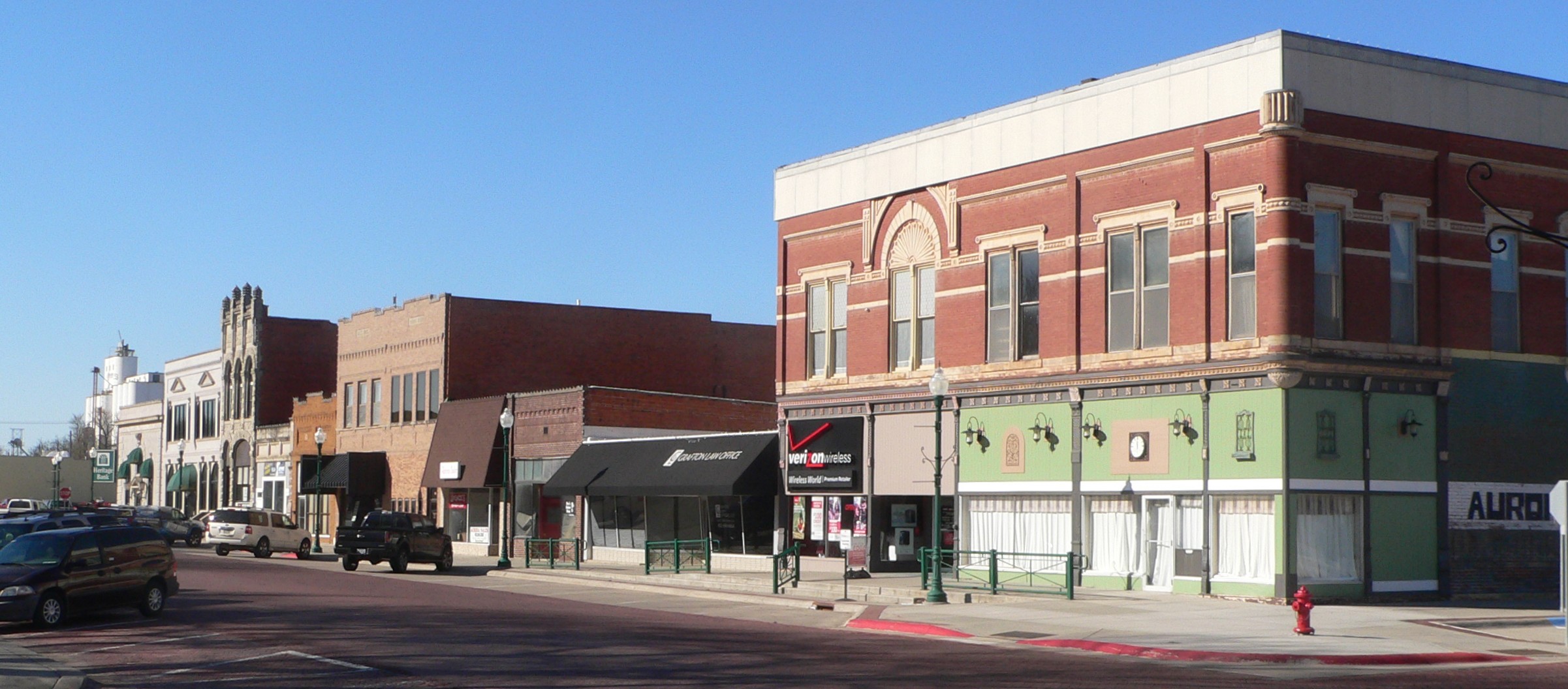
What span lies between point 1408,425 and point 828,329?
51.0ft

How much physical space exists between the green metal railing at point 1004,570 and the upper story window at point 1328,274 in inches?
265

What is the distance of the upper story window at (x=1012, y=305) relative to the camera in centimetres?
3434

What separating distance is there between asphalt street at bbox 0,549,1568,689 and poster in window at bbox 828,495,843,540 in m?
8.60

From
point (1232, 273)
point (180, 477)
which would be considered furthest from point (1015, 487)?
point (180, 477)

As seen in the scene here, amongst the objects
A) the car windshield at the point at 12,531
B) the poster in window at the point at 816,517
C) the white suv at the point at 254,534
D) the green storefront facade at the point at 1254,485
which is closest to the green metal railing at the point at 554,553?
the poster in window at the point at 816,517

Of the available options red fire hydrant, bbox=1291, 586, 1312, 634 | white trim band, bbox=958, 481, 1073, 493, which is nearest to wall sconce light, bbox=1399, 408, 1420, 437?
white trim band, bbox=958, 481, 1073, 493

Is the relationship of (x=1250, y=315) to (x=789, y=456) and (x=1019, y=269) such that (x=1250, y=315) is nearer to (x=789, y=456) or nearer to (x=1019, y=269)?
(x=1019, y=269)

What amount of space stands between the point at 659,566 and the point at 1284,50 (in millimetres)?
21898

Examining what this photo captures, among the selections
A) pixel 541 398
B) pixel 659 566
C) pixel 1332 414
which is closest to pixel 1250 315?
pixel 1332 414

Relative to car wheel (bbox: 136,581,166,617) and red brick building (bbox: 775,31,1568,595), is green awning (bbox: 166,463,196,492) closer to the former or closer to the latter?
car wheel (bbox: 136,581,166,617)

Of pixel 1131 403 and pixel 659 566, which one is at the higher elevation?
pixel 1131 403

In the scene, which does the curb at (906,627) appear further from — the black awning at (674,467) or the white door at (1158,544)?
the black awning at (674,467)

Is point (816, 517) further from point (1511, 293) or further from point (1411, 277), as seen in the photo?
point (1511, 293)

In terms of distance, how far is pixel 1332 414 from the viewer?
2878cm
